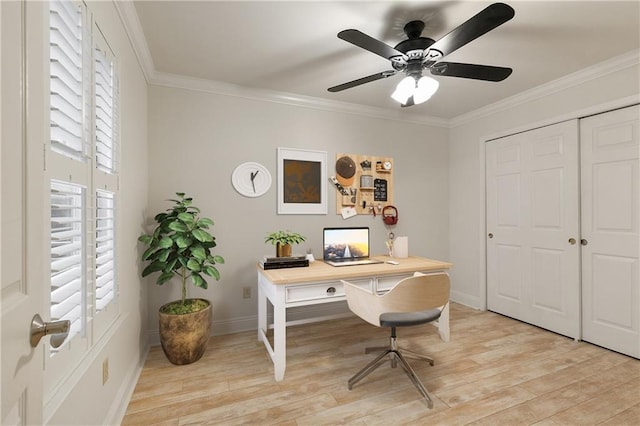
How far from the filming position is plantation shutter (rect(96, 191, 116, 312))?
146cm

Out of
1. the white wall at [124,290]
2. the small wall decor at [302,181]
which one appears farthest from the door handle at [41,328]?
the small wall decor at [302,181]

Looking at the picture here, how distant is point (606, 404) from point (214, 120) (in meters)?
3.75

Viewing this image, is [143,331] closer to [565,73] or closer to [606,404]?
[606,404]

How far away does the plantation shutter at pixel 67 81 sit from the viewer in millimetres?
1033

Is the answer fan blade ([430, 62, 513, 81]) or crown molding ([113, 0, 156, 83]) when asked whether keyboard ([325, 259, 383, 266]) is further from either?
crown molding ([113, 0, 156, 83])

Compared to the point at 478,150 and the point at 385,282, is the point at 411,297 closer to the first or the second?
the point at 385,282

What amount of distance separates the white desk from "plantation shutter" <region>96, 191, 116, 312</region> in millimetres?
973

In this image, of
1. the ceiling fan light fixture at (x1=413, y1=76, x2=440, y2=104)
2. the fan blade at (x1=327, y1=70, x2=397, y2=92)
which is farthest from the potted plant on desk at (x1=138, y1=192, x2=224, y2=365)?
the ceiling fan light fixture at (x1=413, y1=76, x2=440, y2=104)

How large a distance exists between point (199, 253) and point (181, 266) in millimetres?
202

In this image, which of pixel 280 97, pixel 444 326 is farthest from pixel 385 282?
pixel 280 97

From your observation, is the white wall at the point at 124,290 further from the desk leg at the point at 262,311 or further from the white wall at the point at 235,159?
the desk leg at the point at 262,311

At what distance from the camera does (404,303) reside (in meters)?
1.87

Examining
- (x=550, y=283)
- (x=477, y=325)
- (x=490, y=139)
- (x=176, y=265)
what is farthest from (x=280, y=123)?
(x=550, y=283)

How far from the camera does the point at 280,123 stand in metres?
3.18
